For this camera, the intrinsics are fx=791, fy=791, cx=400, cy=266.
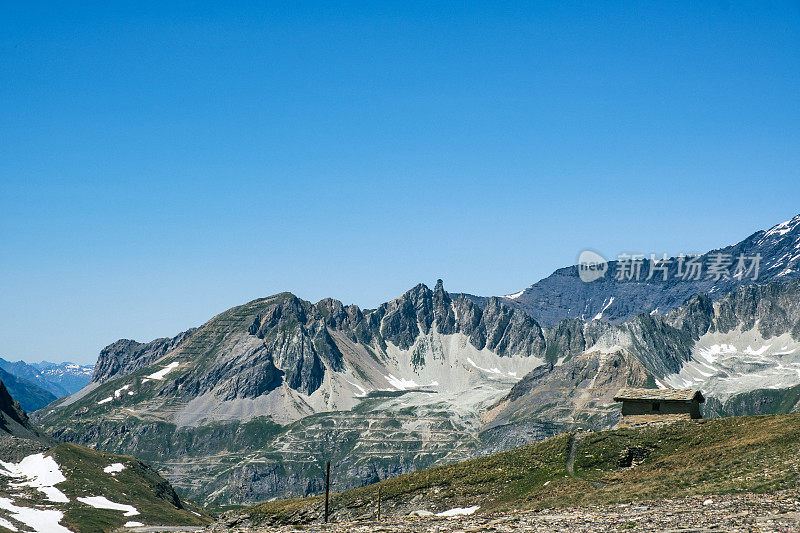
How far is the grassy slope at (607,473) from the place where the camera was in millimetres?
69375

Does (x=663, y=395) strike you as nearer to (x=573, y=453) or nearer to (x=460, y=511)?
(x=573, y=453)

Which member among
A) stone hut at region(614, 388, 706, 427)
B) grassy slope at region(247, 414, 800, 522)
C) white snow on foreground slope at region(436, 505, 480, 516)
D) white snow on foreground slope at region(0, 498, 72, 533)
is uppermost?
stone hut at region(614, 388, 706, 427)

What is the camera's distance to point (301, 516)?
93.8 m

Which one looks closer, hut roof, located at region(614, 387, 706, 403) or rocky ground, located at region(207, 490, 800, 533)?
rocky ground, located at region(207, 490, 800, 533)

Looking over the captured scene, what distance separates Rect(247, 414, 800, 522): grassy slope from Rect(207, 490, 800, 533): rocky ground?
4188mm

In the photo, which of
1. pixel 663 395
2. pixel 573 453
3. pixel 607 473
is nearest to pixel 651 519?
pixel 607 473

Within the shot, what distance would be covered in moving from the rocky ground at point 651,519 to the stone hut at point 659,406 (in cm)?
3706

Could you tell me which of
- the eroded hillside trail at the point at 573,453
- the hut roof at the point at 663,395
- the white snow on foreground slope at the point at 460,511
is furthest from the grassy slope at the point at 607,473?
the hut roof at the point at 663,395

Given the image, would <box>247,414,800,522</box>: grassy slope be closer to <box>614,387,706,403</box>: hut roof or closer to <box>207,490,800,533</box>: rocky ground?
<box>207,490,800,533</box>: rocky ground

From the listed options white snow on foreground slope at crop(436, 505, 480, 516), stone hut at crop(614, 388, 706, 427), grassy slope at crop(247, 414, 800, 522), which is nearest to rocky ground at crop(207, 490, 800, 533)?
grassy slope at crop(247, 414, 800, 522)

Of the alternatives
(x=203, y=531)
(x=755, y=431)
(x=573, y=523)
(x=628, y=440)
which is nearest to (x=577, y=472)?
→ (x=628, y=440)

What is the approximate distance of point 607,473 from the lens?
277 ft

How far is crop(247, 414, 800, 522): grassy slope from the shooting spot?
228 feet

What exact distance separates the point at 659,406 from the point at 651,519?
48817 mm
